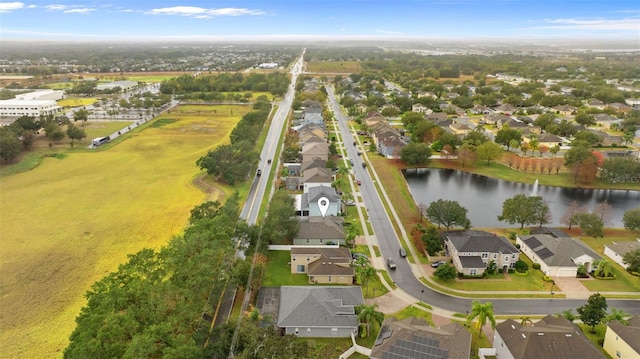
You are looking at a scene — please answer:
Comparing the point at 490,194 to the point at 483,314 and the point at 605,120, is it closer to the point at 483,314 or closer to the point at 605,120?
the point at 483,314

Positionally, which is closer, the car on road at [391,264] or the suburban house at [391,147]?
the car on road at [391,264]

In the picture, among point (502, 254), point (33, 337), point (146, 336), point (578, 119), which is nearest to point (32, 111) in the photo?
point (33, 337)

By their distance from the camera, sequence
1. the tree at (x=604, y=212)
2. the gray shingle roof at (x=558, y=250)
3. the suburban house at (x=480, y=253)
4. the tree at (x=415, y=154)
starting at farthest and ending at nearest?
the tree at (x=415, y=154) < the tree at (x=604, y=212) < the gray shingle roof at (x=558, y=250) < the suburban house at (x=480, y=253)

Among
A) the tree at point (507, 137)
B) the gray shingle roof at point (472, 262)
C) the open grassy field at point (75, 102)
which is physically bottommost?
the gray shingle roof at point (472, 262)

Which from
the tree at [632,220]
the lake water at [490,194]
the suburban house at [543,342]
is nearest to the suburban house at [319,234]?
the lake water at [490,194]

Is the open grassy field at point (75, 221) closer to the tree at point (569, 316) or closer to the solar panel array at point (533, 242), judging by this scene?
the tree at point (569, 316)

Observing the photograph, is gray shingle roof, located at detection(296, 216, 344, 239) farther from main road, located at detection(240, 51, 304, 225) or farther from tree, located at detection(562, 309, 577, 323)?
tree, located at detection(562, 309, 577, 323)

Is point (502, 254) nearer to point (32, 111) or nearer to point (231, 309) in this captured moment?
point (231, 309)
